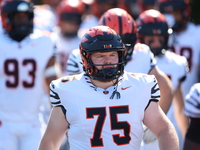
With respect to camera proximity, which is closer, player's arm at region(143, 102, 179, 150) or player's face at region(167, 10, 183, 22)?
player's arm at region(143, 102, 179, 150)

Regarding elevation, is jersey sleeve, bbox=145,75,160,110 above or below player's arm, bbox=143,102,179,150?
above

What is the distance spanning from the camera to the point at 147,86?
3.42 m

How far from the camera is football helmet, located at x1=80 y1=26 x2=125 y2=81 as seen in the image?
3402 mm

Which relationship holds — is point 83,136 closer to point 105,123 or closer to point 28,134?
point 105,123

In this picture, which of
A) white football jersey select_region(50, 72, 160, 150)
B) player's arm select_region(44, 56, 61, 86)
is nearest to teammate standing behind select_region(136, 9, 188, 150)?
player's arm select_region(44, 56, 61, 86)

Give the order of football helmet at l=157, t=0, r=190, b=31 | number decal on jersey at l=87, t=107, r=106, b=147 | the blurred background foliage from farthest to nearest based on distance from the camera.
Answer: the blurred background foliage
football helmet at l=157, t=0, r=190, b=31
number decal on jersey at l=87, t=107, r=106, b=147

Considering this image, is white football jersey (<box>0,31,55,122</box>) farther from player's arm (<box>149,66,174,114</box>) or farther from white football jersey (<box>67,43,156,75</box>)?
player's arm (<box>149,66,174,114</box>)

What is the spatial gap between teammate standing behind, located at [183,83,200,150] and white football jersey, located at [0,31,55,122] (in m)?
1.69

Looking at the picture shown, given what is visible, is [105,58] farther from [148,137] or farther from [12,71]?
[12,71]

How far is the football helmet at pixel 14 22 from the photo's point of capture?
5.24m

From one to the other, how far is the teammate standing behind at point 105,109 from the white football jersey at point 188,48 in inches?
127

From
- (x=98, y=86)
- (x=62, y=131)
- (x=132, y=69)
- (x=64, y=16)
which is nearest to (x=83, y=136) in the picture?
(x=62, y=131)

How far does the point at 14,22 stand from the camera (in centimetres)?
532

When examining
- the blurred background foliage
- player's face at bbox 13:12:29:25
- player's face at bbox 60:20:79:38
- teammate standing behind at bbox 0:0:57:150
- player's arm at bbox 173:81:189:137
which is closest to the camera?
teammate standing behind at bbox 0:0:57:150
